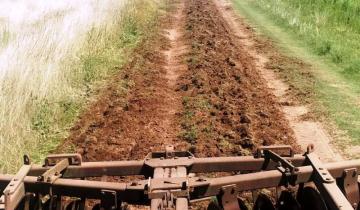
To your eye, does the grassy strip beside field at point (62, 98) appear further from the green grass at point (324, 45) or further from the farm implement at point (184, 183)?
the green grass at point (324, 45)

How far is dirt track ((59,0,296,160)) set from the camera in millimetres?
7012

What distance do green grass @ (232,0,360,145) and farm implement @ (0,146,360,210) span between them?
3.26 meters

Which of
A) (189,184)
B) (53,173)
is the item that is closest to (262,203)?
(189,184)

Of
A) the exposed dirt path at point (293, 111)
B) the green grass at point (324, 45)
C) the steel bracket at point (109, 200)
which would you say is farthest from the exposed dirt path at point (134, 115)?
the steel bracket at point (109, 200)

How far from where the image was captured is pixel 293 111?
8.64 meters

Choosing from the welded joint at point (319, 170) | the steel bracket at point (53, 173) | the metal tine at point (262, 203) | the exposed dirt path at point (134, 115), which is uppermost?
the welded joint at point (319, 170)

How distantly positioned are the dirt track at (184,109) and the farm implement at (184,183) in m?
2.46

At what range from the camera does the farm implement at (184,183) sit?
3477 mm

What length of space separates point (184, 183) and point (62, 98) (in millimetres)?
5588

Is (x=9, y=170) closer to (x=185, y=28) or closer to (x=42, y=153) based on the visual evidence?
(x=42, y=153)

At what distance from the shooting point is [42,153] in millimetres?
6828

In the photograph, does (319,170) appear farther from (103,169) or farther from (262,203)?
(103,169)

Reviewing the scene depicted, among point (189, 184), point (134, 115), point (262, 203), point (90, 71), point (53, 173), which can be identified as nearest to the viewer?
point (189, 184)

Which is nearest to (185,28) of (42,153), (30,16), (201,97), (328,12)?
(328,12)
